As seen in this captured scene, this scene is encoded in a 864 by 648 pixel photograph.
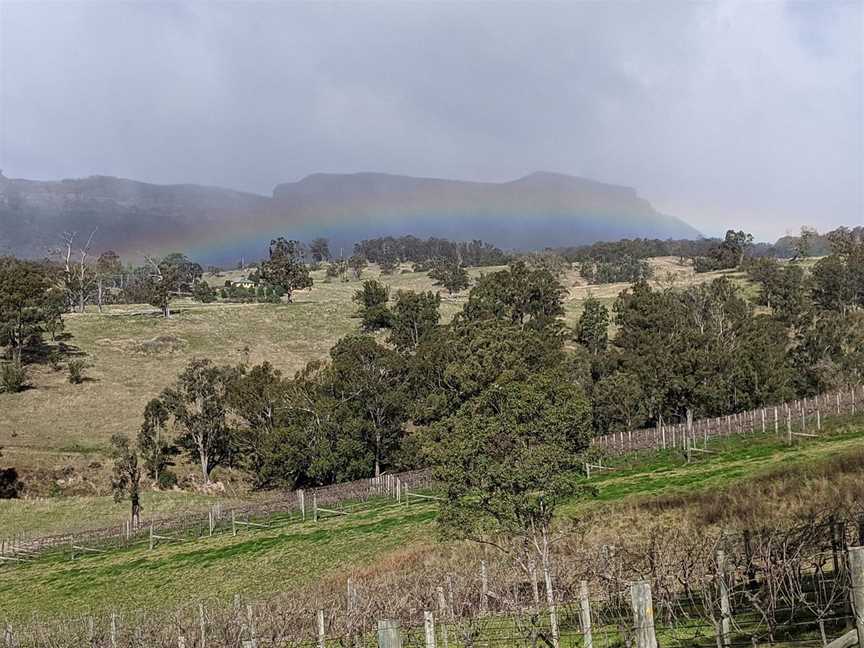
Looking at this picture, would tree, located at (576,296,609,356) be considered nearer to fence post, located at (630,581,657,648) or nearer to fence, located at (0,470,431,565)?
fence, located at (0,470,431,565)

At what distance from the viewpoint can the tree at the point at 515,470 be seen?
23656 millimetres

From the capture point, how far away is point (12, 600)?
41656 mm

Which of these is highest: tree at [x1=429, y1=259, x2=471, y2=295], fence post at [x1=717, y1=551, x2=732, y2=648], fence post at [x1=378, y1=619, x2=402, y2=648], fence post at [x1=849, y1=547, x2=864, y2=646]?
tree at [x1=429, y1=259, x2=471, y2=295]

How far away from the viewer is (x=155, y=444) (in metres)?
75.8

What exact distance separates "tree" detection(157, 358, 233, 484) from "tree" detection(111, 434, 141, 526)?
24.2ft

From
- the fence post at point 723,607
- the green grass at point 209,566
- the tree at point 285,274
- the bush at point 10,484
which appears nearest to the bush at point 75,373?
the bush at point 10,484

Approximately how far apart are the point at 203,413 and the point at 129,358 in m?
35.4

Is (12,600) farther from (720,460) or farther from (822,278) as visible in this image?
(822,278)

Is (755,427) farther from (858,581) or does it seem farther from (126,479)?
(858,581)

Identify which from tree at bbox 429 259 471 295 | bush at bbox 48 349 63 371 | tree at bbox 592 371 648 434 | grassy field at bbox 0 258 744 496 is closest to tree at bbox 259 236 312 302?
grassy field at bbox 0 258 744 496

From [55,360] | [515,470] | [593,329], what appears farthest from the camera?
[593,329]

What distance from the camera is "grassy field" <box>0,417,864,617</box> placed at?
34.9 meters

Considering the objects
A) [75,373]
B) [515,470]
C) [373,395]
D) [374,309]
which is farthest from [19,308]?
[515,470]

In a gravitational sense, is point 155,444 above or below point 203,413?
below
